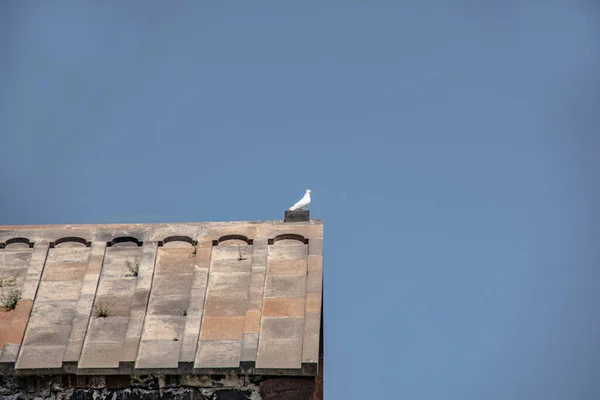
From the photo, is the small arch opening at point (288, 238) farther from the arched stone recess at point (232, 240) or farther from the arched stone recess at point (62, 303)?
the arched stone recess at point (62, 303)

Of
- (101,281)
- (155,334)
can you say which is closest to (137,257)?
(101,281)

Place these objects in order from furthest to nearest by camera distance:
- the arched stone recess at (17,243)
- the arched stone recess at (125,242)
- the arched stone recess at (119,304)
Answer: the arched stone recess at (17,243), the arched stone recess at (125,242), the arched stone recess at (119,304)

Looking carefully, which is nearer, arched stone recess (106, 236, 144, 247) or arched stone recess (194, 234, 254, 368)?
arched stone recess (194, 234, 254, 368)

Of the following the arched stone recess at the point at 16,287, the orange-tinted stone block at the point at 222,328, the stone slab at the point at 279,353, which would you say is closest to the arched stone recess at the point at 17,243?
the arched stone recess at the point at 16,287

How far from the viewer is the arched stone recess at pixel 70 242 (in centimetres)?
1400

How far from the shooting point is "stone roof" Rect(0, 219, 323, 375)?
12.4 metres

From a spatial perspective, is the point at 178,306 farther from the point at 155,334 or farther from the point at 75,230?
the point at 75,230

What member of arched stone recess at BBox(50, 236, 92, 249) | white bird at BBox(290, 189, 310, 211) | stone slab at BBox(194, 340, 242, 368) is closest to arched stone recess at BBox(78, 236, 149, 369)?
arched stone recess at BBox(50, 236, 92, 249)

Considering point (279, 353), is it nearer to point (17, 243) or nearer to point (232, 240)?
point (232, 240)

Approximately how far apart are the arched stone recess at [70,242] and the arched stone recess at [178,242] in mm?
945

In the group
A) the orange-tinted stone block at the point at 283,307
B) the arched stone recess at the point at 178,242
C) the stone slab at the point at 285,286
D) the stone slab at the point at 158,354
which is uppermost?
the arched stone recess at the point at 178,242

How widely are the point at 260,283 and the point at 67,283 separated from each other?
2.35m

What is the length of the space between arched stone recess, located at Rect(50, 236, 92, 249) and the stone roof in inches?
0.5

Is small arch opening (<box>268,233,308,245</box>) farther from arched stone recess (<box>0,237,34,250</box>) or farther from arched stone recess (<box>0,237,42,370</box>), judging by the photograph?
arched stone recess (<box>0,237,34,250</box>)
